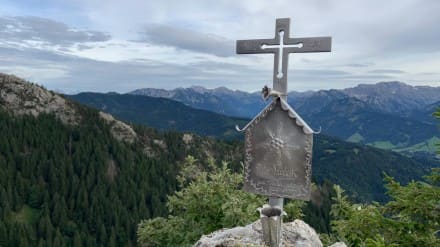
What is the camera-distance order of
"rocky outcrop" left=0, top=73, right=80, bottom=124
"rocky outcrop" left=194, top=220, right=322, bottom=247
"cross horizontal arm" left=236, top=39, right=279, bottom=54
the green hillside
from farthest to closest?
"rocky outcrop" left=0, top=73, right=80, bottom=124, the green hillside, "cross horizontal arm" left=236, top=39, right=279, bottom=54, "rocky outcrop" left=194, top=220, right=322, bottom=247

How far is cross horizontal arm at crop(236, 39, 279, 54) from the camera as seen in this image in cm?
1424

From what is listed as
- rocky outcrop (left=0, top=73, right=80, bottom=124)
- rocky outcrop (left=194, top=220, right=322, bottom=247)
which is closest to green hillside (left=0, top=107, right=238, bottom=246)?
rocky outcrop (left=0, top=73, right=80, bottom=124)

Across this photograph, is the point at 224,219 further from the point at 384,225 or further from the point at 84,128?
the point at 84,128

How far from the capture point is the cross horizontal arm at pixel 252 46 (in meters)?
14.2

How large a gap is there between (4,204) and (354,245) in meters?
145

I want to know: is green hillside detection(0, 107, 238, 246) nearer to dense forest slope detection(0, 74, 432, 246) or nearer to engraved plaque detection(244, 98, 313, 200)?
dense forest slope detection(0, 74, 432, 246)

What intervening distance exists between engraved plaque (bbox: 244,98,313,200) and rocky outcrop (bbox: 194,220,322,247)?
153 centimetres

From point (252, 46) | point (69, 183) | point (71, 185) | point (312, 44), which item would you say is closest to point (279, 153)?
point (312, 44)

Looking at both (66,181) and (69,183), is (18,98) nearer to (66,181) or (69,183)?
(66,181)

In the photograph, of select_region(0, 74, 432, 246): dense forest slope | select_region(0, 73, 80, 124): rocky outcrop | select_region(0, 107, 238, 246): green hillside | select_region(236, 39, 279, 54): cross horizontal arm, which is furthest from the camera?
select_region(0, 73, 80, 124): rocky outcrop

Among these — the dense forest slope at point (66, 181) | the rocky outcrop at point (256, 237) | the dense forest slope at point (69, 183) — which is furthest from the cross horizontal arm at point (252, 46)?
the dense forest slope at point (66, 181)

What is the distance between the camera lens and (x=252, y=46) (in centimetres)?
1473

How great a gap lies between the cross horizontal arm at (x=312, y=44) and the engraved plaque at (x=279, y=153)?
1.86 m

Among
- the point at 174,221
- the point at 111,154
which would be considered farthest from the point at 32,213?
the point at 174,221
